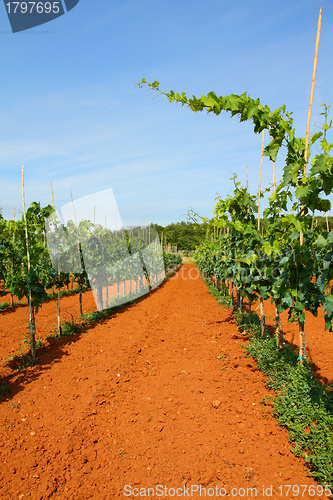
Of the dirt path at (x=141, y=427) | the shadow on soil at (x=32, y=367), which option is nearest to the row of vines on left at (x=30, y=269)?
the shadow on soil at (x=32, y=367)

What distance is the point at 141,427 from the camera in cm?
333

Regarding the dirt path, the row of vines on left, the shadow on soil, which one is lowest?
the dirt path

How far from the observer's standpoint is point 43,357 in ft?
17.8

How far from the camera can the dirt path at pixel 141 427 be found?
2.57 meters

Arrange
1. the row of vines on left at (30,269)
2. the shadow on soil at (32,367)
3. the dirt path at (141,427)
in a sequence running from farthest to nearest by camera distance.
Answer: the row of vines on left at (30,269), the shadow on soil at (32,367), the dirt path at (141,427)

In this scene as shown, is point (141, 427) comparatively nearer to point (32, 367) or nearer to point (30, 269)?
point (32, 367)

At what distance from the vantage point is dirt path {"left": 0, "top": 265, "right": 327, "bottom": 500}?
257 cm

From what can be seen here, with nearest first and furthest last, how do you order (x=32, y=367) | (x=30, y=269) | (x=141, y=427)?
1. (x=141, y=427)
2. (x=32, y=367)
3. (x=30, y=269)

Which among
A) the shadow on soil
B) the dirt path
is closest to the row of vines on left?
the shadow on soil

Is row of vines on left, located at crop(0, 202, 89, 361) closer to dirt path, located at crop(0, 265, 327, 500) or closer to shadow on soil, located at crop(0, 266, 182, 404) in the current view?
shadow on soil, located at crop(0, 266, 182, 404)

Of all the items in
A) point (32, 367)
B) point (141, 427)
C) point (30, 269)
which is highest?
point (30, 269)

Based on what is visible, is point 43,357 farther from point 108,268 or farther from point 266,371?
point 108,268

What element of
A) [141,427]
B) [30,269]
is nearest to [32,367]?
[30,269]

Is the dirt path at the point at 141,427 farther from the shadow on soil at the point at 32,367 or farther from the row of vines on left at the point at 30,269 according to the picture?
the row of vines on left at the point at 30,269
